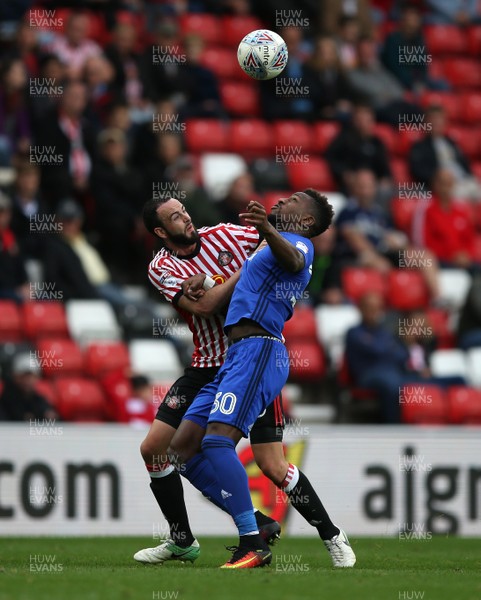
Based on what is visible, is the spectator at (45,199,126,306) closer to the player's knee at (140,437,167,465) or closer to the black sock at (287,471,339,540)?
the player's knee at (140,437,167,465)

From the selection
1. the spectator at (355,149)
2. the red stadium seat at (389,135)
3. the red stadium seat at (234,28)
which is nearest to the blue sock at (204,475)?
the spectator at (355,149)

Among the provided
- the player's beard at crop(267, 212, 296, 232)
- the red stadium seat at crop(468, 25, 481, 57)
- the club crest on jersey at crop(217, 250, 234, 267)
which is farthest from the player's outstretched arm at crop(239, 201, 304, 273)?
the red stadium seat at crop(468, 25, 481, 57)

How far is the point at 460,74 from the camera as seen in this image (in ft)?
71.1

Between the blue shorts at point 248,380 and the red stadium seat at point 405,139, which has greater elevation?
the red stadium seat at point 405,139

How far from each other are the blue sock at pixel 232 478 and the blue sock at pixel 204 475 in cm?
59

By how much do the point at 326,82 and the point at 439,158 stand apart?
1773mm

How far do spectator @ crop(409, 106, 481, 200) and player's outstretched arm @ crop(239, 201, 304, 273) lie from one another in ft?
32.6

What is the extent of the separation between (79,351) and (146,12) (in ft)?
19.2

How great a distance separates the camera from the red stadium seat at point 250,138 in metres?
17.6

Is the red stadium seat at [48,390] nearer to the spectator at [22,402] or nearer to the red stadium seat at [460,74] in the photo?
the spectator at [22,402]

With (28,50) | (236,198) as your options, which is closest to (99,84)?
(28,50)

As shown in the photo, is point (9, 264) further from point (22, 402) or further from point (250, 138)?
point (250, 138)

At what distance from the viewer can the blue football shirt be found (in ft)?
27.2

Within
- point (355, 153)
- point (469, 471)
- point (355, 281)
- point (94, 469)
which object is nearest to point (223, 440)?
point (94, 469)
